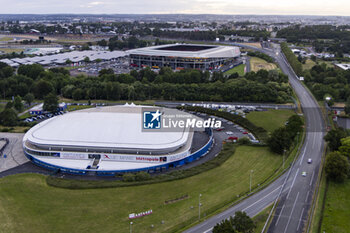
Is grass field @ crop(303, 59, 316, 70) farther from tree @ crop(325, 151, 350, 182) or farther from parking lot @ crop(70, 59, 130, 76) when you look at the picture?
tree @ crop(325, 151, 350, 182)

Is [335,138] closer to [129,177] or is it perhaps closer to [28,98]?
[129,177]

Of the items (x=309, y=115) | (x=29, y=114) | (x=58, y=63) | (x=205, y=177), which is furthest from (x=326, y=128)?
(x=58, y=63)

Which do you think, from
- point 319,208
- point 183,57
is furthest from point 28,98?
point 319,208

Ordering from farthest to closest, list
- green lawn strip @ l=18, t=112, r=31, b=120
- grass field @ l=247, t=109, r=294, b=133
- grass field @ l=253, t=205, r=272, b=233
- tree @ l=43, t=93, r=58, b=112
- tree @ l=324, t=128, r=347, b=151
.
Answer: tree @ l=43, t=93, r=58, b=112, green lawn strip @ l=18, t=112, r=31, b=120, grass field @ l=247, t=109, r=294, b=133, tree @ l=324, t=128, r=347, b=151, grass field @ l=253, t=205, r=272, b=233

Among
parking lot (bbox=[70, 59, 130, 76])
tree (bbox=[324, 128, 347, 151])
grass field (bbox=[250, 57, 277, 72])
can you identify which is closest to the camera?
tree (bbox=[324, 128, 347, 151])

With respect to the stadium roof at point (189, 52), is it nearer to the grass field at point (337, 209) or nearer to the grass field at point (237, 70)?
the grass field at point (237, 70)

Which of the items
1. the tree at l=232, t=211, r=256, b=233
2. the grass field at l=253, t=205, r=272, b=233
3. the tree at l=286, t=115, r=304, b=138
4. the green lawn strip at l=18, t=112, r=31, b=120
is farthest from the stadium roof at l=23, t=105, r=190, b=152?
the tree at l=232, t=211, r=256, b=233
